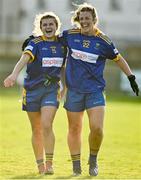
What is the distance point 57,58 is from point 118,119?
44.4 ft

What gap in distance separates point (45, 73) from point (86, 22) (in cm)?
80

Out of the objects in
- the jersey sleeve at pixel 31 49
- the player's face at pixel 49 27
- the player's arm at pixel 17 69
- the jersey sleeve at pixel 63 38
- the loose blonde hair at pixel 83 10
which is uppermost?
the loose blonde hair at pixel 83 10

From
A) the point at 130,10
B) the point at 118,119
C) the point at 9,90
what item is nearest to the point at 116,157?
the point at 118,119

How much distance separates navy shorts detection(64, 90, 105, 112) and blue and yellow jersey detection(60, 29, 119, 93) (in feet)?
0.18

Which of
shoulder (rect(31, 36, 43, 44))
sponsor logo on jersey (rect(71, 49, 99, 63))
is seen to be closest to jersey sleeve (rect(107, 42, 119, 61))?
sponsor logo on jersey (rect(71, 49, 99, 63))

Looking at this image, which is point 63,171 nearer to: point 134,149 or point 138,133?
point 134,149

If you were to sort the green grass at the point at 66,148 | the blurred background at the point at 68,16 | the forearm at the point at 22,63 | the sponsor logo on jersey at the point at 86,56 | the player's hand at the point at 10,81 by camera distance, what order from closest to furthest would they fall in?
the player's hand at the point at 10,81, the forearm at the point at 22,63, the sponsor logo on jersey at the point at 86,56, the green grass at the point at 66,148, the blurred background at the point at 68,16

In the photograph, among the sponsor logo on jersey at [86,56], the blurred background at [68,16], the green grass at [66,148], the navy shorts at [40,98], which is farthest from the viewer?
the blurred background at [68,16]

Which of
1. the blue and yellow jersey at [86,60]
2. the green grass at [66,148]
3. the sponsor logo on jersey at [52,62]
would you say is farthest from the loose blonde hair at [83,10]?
the green grass at [66,148]

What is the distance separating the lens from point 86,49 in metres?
11.1

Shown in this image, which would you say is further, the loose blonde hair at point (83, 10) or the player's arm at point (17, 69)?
the loose blonde hair at point (83, 10)

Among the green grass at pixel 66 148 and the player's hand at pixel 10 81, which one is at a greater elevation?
the player's hand at pixel 10 81

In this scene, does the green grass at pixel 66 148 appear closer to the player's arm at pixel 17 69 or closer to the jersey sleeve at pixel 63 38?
the player's arm at pixel 17 69

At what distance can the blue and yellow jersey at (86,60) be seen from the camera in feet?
36.4
